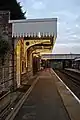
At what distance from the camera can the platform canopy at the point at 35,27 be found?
19.1 metres

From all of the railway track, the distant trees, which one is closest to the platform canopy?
the railway track

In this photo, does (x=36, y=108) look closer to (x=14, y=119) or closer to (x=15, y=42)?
(x=14, y=119)

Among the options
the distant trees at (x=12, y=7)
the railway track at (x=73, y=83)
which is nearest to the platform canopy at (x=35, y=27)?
the railway track at (x=73, y=83)

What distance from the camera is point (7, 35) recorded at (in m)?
19.7

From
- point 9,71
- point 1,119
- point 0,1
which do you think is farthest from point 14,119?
point 0,1

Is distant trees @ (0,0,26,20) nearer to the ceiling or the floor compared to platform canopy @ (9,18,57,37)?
nearer to the ceiling

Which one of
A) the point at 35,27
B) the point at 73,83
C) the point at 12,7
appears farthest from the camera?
the point at 73,83

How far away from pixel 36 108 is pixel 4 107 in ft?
4.71

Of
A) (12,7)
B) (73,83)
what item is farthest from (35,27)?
(73,83)

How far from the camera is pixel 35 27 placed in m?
19.5

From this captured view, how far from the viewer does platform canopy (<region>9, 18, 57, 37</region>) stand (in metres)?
19.1

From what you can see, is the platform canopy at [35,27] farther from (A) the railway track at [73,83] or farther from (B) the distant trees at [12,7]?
(B) the distant trees at [12,7]

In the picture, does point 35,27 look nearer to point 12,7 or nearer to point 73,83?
point 12,7

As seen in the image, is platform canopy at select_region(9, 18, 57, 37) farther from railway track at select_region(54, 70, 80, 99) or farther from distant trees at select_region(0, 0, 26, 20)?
distant trees at select_region(0, 0, 26, 20)
